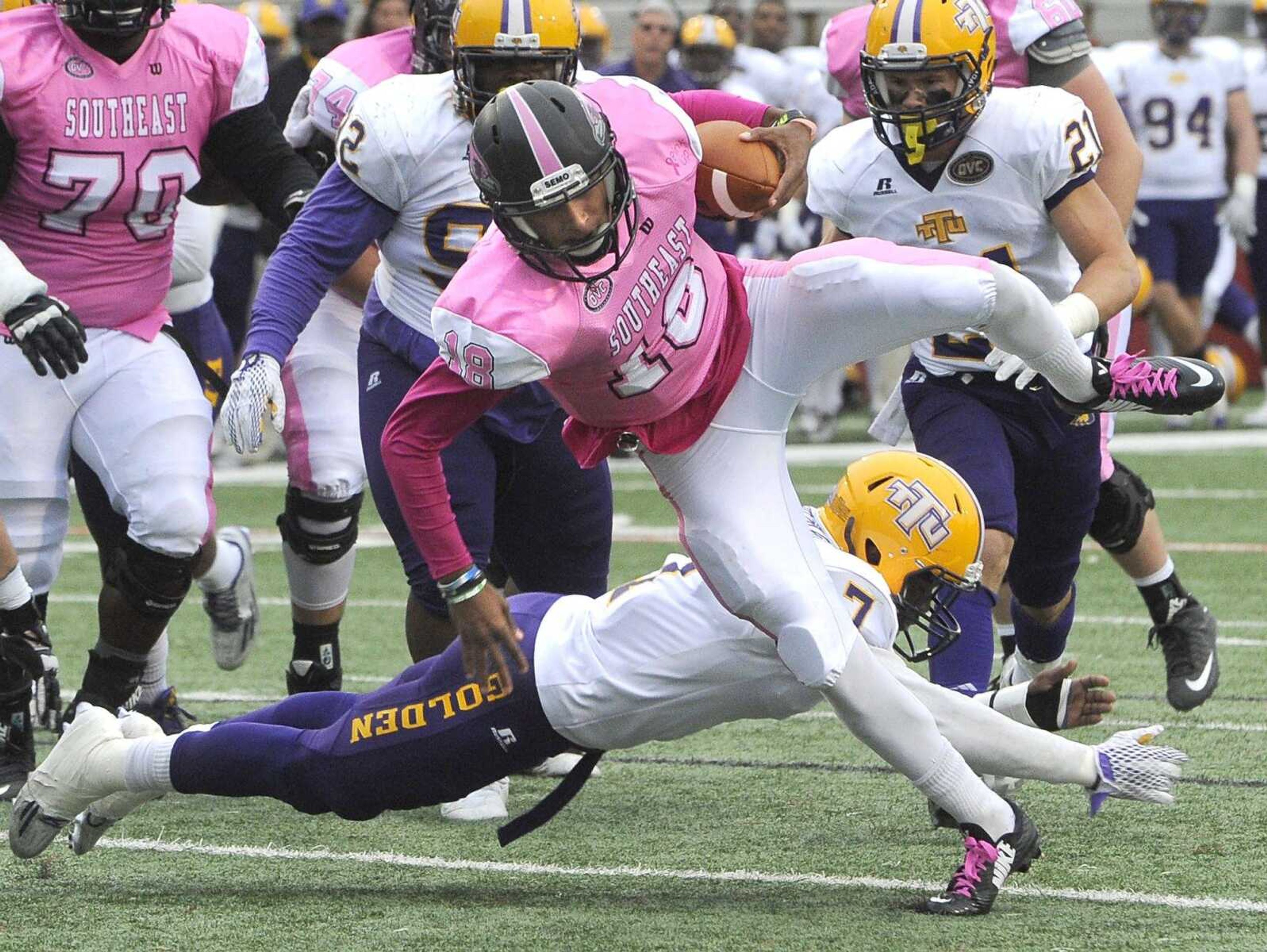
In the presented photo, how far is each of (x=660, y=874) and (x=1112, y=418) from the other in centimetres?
185

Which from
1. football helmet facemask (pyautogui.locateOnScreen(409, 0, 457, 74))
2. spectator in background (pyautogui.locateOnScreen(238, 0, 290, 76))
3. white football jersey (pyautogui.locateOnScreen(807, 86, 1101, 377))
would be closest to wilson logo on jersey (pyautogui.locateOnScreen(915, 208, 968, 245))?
white football jersey (pyautogui.locateOnScreen(807, 86, 1101, 377))

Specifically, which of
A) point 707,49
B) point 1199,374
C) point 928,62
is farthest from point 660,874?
point 707,49

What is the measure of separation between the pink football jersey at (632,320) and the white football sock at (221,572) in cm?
213

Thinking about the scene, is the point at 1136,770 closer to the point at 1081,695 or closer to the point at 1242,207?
the point at 1081,695

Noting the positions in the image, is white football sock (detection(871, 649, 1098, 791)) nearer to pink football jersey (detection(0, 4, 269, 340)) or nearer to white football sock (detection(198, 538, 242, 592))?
pink football jersey (detection(0, 4, 269, 340))

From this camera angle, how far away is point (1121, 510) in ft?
16.5

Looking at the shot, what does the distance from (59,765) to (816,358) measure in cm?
142

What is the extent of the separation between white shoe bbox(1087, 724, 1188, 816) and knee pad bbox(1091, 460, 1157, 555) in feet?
4.50

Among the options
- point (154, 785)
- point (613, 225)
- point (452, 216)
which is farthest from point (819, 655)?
point (452, 216)

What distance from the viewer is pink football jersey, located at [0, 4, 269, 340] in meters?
4.46

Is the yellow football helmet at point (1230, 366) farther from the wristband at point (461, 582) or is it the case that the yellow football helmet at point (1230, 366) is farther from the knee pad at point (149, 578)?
the wristband at point (461, 582)

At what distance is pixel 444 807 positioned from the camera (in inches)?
173

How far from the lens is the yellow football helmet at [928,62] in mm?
4238

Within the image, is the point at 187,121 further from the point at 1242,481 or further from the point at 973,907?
the point at 1242,481
